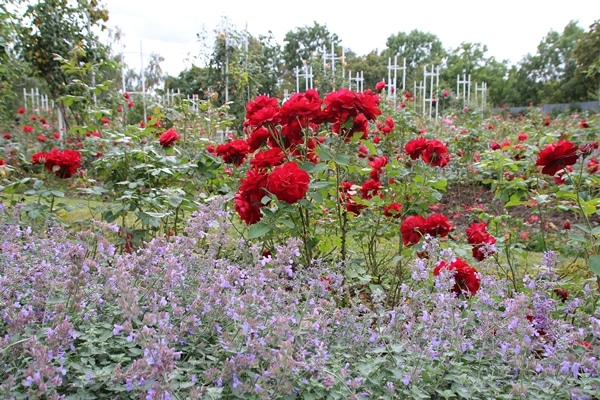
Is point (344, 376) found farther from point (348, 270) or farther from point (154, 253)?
point (348, 270)

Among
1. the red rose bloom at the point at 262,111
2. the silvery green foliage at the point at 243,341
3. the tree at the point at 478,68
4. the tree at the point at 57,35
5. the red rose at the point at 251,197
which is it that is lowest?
the silvery green foliage at the point at 243,341

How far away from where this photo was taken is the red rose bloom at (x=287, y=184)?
1.63 metres

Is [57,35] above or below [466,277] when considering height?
above

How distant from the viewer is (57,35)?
7137mm

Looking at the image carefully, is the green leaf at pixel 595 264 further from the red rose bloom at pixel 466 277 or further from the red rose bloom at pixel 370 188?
the red rose bloom at pixel 370 188

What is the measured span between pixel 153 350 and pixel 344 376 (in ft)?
1.36

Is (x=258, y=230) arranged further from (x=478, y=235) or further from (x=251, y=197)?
(x=478, y=235)

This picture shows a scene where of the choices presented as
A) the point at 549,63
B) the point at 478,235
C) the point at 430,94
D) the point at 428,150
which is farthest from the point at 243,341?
the point at 549,63

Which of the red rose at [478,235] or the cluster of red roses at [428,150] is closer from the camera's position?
the red rose at [478,235]

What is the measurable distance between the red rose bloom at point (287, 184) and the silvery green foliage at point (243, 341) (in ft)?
0.84

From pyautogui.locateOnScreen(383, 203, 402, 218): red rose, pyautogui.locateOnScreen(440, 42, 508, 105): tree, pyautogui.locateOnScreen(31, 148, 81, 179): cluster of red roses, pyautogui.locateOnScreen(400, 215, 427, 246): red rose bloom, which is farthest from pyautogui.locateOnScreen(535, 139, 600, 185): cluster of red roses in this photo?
pyautogui.locateOnScreen(440, 42, 508, 105): tree

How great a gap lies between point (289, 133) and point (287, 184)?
400mm

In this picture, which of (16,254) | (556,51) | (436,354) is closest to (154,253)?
(16,254)

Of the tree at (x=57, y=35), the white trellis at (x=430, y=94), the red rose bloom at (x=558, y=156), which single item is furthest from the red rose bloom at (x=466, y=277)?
the white trellis at (x=430, y=94)
